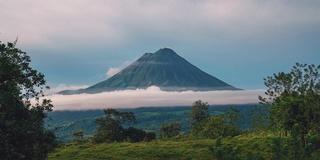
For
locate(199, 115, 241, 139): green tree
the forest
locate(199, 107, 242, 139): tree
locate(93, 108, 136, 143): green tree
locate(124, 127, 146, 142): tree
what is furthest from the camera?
locate(124, 127, 146, 142): tree

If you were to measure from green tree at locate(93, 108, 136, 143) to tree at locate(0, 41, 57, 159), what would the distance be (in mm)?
75791

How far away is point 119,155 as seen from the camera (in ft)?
A: 179

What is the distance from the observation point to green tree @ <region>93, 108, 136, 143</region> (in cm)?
10648

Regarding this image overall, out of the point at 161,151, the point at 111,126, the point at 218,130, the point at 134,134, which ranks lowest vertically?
the point at 134,134

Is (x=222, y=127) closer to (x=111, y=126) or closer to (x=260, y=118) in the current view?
(x=260, y=118)

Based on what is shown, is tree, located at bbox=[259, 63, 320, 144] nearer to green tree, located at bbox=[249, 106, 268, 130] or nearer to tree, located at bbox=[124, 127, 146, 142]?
green tree, located at bbox=[249, 106, 268, 130]

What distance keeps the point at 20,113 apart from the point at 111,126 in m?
82.3

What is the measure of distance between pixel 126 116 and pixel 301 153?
96.2 m

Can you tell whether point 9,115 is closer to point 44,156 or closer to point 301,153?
point 44,156

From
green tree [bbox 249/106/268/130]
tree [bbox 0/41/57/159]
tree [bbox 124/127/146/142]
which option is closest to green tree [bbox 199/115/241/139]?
green tree [bbox 249/106/268/130]

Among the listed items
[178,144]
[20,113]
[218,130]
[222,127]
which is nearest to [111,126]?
[218,130]

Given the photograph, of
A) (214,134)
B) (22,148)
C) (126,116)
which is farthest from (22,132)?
(126,116)

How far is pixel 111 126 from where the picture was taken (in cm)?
10881

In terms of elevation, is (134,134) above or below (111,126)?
below
